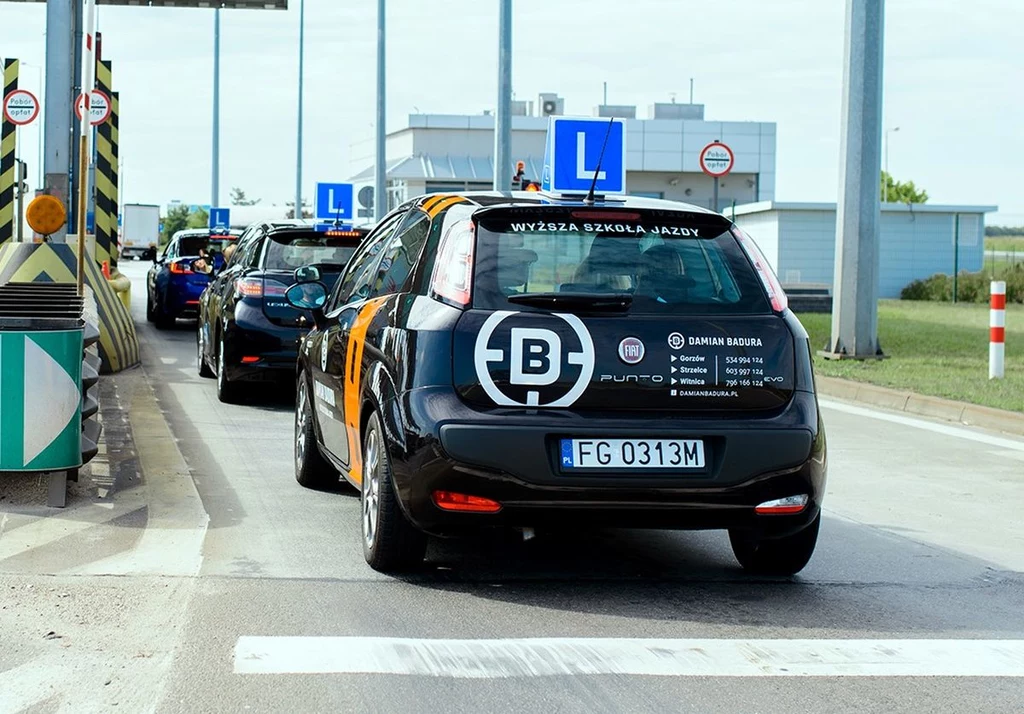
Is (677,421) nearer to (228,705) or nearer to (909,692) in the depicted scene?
(909,692)

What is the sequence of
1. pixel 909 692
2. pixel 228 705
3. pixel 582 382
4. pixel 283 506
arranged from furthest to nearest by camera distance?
pixel 283 506 < pixel 582 382 < pixel 909 692 < pixel 228 705

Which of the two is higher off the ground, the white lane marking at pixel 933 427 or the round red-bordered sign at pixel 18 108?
the round red-bordered sign at pixel 18 108

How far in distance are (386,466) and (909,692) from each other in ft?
7.46

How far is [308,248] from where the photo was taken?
44.5ft

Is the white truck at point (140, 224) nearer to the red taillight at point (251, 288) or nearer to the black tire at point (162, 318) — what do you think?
the black tire at point (162, 318)

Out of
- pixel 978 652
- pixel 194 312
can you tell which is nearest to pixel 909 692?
pixel 978 652

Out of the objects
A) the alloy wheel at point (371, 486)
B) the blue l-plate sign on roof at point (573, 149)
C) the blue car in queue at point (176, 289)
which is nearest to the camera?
the alloy wheel at point (371, 486)

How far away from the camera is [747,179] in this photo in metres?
78.9

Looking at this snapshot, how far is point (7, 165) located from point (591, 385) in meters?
15.9

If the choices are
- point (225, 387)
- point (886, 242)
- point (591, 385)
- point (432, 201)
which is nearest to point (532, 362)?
point (591, 385)

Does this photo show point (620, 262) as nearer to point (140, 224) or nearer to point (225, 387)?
point (225, 387)

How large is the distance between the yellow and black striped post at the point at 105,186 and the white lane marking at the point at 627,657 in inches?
757

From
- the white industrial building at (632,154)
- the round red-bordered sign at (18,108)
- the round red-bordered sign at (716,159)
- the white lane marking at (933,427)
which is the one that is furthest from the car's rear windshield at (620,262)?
the white industrial building at (632,154)

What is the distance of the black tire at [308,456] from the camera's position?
28.2 feet
